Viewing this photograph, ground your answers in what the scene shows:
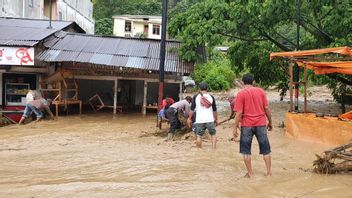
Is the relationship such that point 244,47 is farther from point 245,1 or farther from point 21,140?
point 21,140

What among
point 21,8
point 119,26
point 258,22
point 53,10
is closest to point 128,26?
point 119,26

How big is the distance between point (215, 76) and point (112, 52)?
776 inches

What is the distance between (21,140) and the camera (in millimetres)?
11922

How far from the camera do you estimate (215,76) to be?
35.9m

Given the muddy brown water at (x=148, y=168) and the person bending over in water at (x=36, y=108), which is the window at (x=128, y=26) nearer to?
the person bending over in water at (x=36, y=108)

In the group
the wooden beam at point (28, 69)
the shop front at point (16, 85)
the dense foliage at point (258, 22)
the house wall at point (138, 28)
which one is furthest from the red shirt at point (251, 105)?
the house wall at point (138, 28)

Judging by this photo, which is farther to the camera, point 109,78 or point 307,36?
point 307,36

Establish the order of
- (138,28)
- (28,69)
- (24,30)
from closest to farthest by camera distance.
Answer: (28,69)
(24,30)
(138,28)

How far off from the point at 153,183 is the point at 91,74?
1172cm

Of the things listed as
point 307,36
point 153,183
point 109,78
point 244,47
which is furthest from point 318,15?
point 153,183

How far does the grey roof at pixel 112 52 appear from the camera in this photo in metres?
16.3

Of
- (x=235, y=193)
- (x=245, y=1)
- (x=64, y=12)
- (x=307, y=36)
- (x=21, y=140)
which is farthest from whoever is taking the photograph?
(x=64, y=12)

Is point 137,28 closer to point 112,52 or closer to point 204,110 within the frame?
point 112,52

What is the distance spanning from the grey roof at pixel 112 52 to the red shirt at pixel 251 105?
956 centimetres
